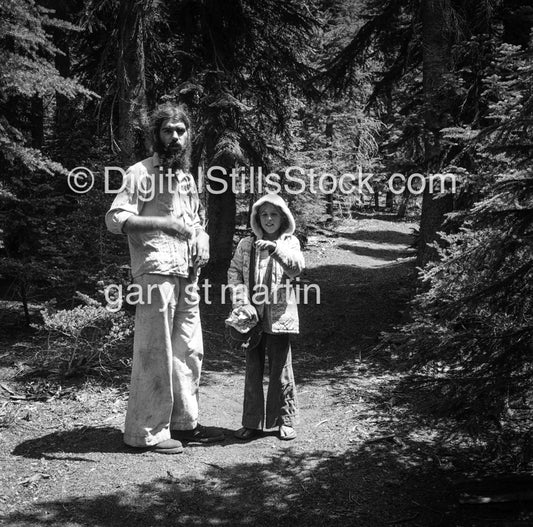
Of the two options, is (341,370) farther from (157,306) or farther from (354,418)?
(157,306)

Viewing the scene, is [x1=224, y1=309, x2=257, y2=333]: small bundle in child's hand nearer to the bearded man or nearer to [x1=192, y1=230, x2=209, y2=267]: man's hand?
the bearded man

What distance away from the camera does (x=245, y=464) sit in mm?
4805

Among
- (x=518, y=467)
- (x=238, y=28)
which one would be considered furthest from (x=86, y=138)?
(x=518, y=467)

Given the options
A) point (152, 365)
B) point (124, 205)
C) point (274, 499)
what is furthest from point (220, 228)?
point (274, 499)

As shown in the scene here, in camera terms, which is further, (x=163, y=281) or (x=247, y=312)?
(x=247, y=312)

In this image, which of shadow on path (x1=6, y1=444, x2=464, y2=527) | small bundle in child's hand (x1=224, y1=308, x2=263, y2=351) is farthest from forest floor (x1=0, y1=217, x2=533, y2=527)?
small bundle in child's hand (x1=224, y1=308, x2=263, y2=351)

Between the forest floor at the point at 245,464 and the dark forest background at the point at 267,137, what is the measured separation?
27.2 inches

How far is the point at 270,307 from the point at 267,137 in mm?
8827

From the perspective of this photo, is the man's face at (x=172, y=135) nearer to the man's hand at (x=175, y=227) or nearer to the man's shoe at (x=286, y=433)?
the man's hand at (x=175, y=227)

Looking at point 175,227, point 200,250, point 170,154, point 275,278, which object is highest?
point 170,154

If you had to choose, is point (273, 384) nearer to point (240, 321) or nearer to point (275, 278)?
point (240, 321)

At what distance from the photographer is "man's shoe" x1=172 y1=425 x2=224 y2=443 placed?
17.3 ft

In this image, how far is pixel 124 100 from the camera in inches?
327

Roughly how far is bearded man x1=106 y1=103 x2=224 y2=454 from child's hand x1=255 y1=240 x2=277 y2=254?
48cm
